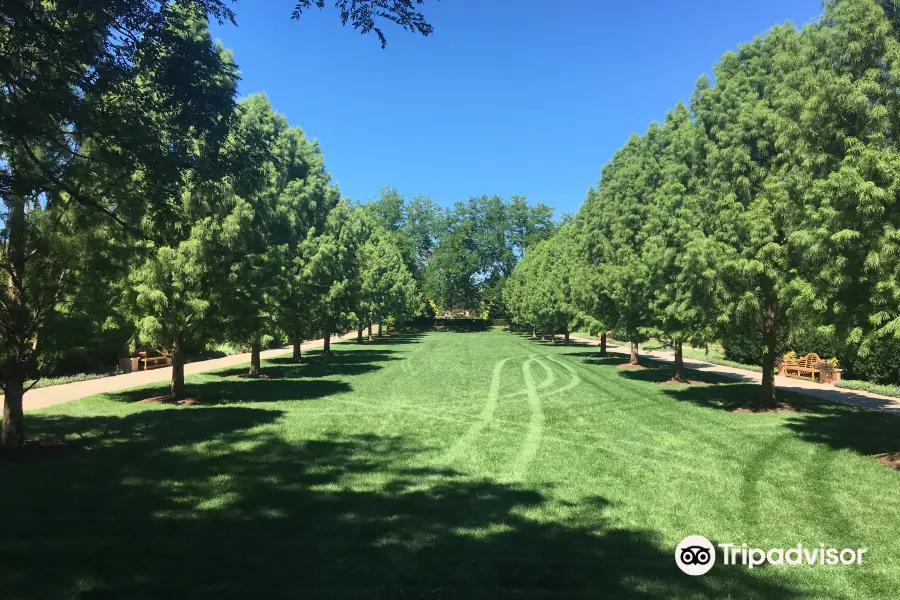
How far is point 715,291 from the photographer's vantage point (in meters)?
11.2

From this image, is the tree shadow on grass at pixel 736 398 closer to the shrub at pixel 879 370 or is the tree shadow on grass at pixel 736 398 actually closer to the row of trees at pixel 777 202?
the row of trees at pixel 777 202

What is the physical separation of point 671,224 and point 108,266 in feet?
42.5

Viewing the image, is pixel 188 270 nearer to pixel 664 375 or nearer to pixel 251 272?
pixel 251 272

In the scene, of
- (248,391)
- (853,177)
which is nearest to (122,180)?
(248,391)

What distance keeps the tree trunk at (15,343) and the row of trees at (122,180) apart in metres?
0.02

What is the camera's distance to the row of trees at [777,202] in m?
7.12

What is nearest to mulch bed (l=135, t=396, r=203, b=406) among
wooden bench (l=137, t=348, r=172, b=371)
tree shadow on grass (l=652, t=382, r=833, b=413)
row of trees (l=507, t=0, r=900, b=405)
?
wooden bench (l=137, t=348, r=172, b=371)

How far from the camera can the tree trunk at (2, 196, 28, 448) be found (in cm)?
750

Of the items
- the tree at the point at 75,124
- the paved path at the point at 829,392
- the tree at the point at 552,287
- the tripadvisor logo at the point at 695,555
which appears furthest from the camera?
the tree at the point at 552,287

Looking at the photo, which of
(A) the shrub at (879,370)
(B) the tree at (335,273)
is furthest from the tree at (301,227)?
(A) the shrub at (879,370)

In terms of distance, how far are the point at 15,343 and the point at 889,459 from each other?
1298 cm

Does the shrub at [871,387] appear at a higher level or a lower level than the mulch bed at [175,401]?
lower

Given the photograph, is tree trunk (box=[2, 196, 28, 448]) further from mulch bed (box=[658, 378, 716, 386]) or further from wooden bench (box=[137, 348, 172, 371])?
mulch bed (box=[658, 378, 716, 386])

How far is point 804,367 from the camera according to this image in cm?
1886
